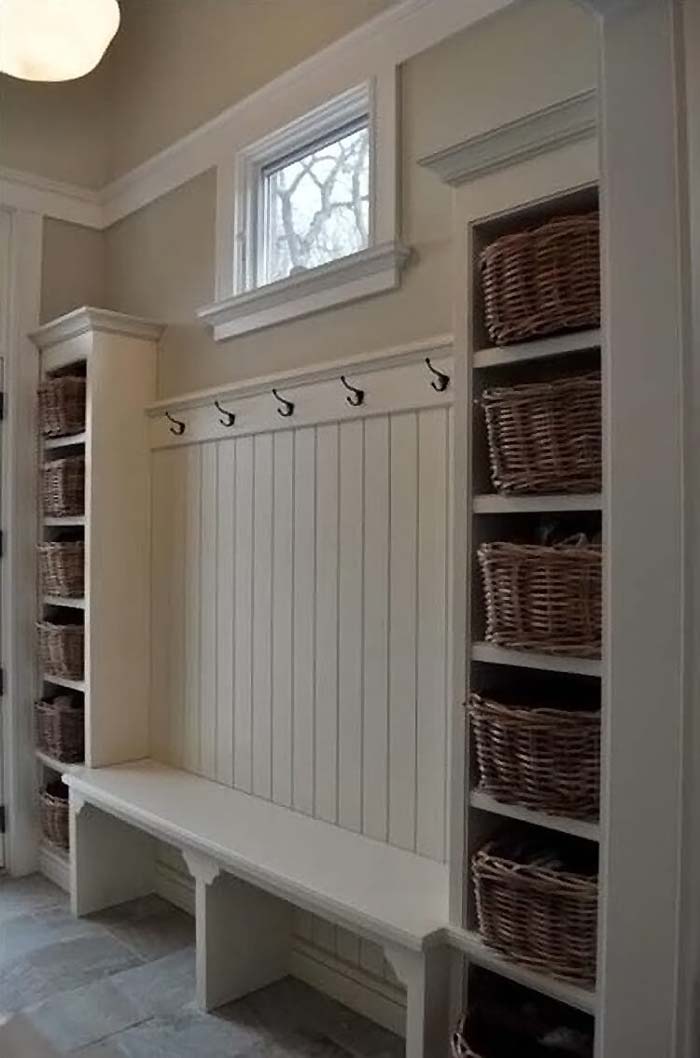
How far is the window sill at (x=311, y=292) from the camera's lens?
2.31m

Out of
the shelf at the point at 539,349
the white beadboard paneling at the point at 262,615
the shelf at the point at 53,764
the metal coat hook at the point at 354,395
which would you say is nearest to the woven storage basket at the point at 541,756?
the shelf at the point at 539,349

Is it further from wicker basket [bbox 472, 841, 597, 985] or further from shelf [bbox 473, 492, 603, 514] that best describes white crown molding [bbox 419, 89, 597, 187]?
wicker basket [bbox 472, 841, 597, 985]

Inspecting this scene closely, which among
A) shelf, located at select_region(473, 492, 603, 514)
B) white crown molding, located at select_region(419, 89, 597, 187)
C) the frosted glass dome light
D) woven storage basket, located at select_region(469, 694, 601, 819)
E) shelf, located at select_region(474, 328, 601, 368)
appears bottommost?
woven storage basket, located at select_region(469, 694, 601, 819)

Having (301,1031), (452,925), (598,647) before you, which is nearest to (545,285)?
(598,647)

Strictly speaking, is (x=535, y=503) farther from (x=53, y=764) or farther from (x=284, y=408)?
(x=53, y=764)

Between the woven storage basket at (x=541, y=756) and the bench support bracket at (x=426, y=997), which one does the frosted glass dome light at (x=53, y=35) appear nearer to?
the woven storage basket at (x=541, y=756)

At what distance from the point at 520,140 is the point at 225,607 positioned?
170 cm

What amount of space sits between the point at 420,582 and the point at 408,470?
0.95 ft

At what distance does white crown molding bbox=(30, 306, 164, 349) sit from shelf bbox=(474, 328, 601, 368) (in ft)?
A: 5.40

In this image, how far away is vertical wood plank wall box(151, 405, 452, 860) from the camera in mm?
2221

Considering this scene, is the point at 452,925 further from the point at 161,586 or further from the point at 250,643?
the point at 161,586

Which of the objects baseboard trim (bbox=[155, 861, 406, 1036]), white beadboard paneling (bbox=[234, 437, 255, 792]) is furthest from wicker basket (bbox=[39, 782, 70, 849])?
baseboard trim (bbox=[155, 861, 406, 1036])

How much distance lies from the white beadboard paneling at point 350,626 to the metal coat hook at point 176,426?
2.63 feet

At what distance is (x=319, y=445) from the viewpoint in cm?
251
